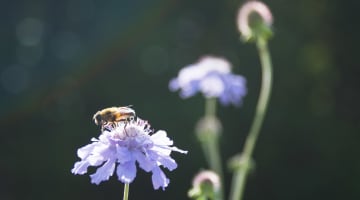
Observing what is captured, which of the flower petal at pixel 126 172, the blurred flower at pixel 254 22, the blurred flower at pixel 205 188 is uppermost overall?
the blurred flower at pixel 254 22

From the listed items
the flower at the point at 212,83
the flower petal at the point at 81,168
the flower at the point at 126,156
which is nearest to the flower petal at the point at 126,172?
the flower at the point at 126,156

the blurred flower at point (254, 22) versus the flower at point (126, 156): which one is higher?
the blurred flower at point (254, 22)

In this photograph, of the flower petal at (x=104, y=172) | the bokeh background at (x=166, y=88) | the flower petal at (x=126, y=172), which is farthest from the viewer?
the bokeh background at (x=166, y=88)

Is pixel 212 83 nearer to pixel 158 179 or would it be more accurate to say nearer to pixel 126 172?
pixel 158 179

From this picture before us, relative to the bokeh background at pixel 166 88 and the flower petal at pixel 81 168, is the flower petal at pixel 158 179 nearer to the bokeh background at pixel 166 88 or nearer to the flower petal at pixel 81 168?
the flower petal at pixel 81 168
